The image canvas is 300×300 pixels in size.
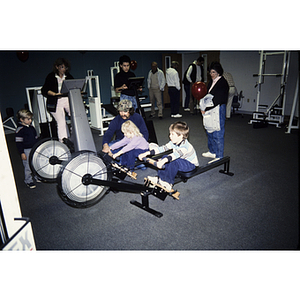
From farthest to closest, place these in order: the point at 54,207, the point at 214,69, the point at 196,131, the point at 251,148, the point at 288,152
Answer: the point at 196,131 → the point at 251,148 → the point at 288,152 → the point at 214,69 → the point at 54,207

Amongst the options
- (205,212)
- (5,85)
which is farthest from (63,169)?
(5,85)

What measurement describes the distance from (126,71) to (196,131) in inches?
95.0

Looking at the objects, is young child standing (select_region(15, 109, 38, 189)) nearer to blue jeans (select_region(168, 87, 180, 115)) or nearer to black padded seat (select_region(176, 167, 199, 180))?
black padded seat (select_region(176, 167, 199, 180))

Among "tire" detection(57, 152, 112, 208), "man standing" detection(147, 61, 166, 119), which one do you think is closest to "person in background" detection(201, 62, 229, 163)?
"tire" detection(57, 152, 112, 208)

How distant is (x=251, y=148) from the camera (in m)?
4.23

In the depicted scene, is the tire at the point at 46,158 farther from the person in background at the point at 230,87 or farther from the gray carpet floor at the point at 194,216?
the person in background at the point at 230,87

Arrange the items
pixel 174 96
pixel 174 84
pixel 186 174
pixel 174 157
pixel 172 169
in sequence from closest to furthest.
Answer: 1. pixel 174 157
2. pixel 172 169
3. pixel 186 174
4. pixel 174 84
5. pixel 174 96

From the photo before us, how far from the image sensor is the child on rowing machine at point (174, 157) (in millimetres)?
2258

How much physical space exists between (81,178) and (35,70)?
17.0 ft

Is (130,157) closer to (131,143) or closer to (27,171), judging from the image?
(131,143)

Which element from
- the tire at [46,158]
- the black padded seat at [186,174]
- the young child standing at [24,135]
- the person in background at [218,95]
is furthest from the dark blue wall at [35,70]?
the black padded seat at [186,174]

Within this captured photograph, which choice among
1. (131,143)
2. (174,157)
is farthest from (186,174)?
(131,143)

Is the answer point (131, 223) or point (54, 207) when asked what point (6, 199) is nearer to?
point (131, 223)

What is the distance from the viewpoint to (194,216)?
2355 mm
